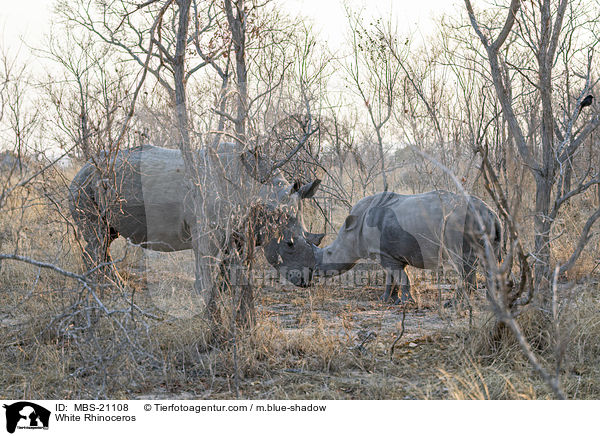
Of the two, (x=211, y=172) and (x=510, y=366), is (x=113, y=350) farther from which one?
(x=510, y=366)

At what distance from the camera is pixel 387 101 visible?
9.54 metres

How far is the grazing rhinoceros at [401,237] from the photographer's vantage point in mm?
5844

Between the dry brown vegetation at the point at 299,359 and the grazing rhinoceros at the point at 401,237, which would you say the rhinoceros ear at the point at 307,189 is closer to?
the grazing rhinoceros at the point at 401,237

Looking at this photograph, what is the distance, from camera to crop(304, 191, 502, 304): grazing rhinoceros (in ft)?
19.2

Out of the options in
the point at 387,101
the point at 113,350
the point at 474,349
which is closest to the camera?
the point at 113,350

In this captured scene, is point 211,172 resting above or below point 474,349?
above

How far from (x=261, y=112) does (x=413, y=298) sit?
2591 mm
